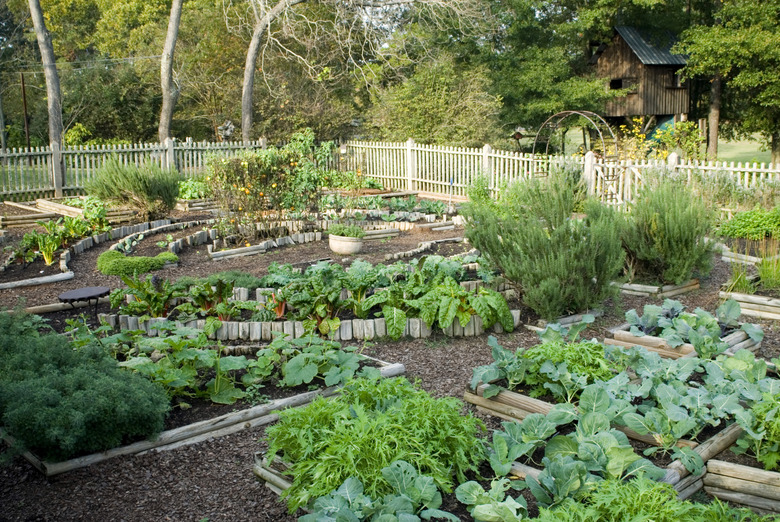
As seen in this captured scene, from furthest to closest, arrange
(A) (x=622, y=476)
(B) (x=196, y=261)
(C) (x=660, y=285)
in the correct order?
(B) (x=196, y=261) → (C) (x=660, y=285) → (A) (x=622, y=476)

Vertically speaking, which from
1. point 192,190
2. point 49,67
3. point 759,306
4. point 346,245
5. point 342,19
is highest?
point 342,19

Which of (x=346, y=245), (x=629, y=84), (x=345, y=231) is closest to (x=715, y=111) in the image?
(x=629, y=84)

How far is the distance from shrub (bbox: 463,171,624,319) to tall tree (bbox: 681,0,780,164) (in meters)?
19.4

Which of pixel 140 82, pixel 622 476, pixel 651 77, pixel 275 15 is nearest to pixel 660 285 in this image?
pixel 622 476

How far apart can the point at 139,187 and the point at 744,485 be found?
1056cm

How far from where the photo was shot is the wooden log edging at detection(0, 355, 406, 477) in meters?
3.59

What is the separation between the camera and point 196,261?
30.3 ft

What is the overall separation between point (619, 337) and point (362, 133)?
18.4 metres

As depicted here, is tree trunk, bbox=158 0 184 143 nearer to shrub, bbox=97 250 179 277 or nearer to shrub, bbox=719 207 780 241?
shrub, bbox=97 250 179 277

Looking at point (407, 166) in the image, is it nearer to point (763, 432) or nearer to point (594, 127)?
point (594, 127)

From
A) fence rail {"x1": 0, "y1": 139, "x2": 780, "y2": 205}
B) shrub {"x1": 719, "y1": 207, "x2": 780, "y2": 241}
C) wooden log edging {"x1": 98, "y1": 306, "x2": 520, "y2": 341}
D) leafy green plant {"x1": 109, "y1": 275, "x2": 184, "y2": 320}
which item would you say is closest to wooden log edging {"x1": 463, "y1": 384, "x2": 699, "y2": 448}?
wooden log edging {"x1": 98, "y1": 306, "x2": 520, "y2": 341}

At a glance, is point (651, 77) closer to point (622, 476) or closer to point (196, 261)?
point (196, 261)

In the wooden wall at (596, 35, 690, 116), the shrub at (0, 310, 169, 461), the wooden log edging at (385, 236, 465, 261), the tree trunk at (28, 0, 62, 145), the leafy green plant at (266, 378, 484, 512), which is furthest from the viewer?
the wooden wall at (596, 35, 690, 116)

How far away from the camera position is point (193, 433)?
13.1ft
